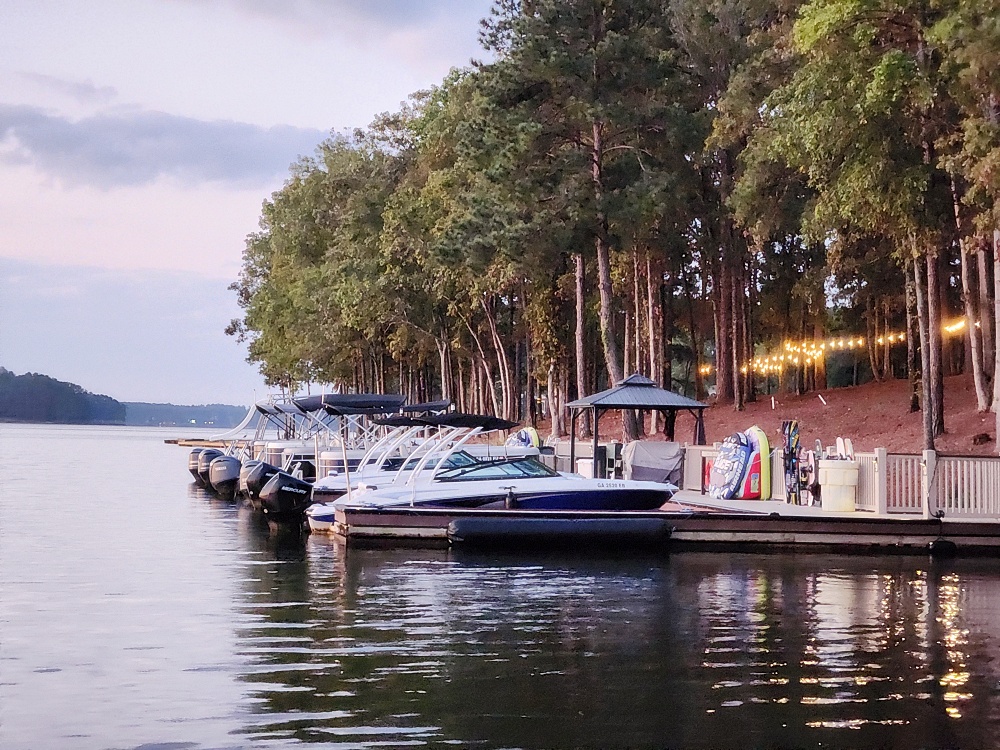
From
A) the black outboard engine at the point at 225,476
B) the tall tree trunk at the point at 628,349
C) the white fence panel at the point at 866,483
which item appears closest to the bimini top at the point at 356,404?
the black outboard engine at the point at 225,476

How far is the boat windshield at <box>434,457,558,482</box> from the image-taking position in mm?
24703

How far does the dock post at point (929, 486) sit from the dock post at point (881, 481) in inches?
26.6

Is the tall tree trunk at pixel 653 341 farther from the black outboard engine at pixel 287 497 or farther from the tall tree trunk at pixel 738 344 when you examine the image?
the black outboard engine at pixel 287 497

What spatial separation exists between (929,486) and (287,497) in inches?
623

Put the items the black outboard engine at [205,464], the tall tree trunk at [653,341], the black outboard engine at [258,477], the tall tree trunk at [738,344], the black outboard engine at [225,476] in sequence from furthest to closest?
1. the black outboard engine at [205,464]
2. the tall tree trunk at [653,341]
3. the tall tree trunk at [738,344]
4. the black outboard engine at [225,476]
5. the black outboard engine at [258,477]

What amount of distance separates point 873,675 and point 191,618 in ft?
26.3

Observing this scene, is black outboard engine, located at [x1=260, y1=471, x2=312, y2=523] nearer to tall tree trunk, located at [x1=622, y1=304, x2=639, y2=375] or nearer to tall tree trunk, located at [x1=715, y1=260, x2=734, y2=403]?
tall tree trunk, located at [x1=715, y1=260, x2=734, y2=403]

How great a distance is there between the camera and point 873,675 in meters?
12.3

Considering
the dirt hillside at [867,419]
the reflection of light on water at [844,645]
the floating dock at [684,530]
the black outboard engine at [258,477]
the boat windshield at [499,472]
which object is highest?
the dirt hillside at [867,419]

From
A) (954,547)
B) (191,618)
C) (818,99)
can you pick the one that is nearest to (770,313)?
(818,99)

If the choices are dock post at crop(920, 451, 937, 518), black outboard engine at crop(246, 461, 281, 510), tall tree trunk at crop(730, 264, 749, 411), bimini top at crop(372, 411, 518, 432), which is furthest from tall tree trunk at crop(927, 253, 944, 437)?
black outboard engine at crop(246, 461, 281, 510)

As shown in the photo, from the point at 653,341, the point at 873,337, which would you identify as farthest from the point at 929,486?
the point at 873,337

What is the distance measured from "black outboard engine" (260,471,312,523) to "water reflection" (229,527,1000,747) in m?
10.6

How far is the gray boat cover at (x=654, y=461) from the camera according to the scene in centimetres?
2853
